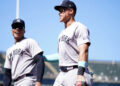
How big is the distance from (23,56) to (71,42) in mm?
1359

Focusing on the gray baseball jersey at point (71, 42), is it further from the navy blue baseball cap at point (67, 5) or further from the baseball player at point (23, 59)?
the baseball player at point (23, 59)

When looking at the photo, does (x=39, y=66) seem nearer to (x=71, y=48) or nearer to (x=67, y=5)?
(x=71, y=48)

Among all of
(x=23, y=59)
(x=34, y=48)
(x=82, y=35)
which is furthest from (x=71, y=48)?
(x=23, y=59)

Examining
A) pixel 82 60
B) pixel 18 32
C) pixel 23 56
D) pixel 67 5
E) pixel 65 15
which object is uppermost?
pixel 67 5

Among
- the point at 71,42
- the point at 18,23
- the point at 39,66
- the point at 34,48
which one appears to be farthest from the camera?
the point at 18,23

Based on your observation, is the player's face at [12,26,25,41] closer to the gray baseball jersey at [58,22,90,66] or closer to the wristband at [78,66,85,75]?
the gray baseball jersey at [58,22,90,66]

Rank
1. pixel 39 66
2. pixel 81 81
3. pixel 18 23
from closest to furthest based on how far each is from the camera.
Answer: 1. pixel 81 81
2. pixel 39 66
3. pixel 18 23

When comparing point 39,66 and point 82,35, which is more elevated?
point 82,35

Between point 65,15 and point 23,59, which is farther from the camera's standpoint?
point 23,59

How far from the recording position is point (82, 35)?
5293mm

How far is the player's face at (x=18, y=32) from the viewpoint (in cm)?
672

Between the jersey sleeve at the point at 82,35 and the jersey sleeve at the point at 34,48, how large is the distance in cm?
128

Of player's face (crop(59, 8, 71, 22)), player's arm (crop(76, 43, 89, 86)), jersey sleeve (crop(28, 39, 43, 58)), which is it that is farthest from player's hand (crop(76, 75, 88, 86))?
jersey sleeve (crop(28, 39, 43, 58))

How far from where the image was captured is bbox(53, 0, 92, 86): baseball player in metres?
5.13
